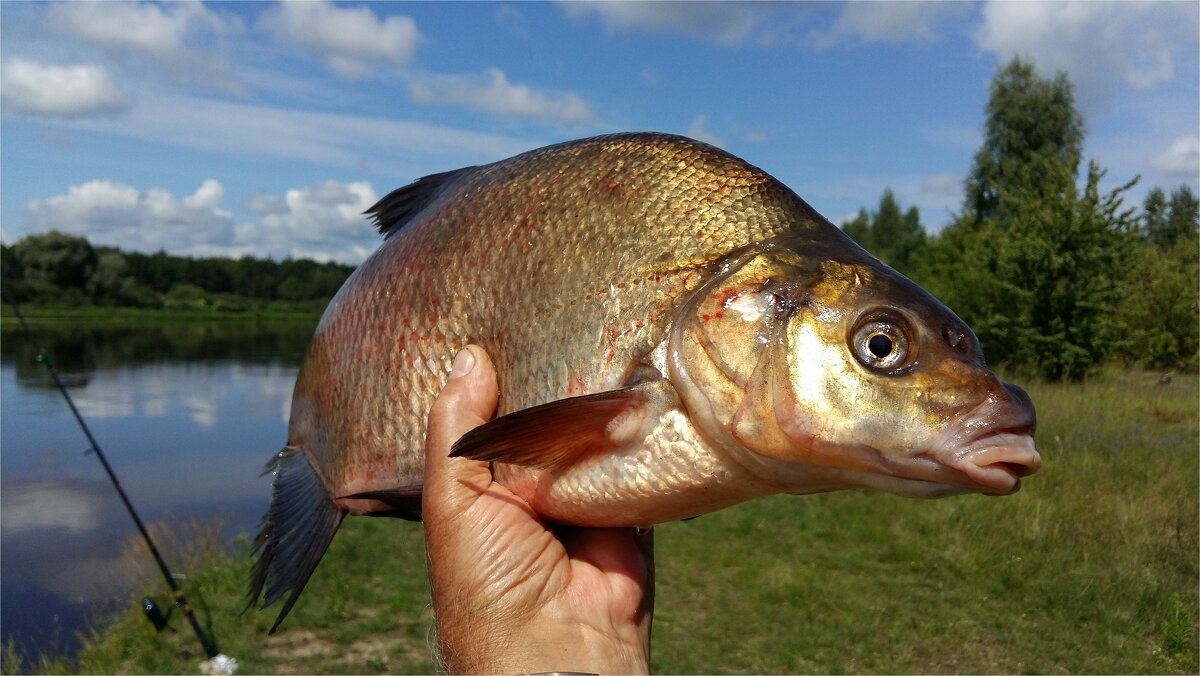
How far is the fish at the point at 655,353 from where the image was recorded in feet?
5.77

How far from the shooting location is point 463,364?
2293 millimetres

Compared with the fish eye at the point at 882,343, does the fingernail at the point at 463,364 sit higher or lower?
lower

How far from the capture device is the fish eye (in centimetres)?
179

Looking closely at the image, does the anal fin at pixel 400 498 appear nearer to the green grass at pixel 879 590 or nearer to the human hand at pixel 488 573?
the human hand at pixel 488 573

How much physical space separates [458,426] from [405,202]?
113cm

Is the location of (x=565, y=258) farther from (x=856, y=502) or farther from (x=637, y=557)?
(x=856, y=502)

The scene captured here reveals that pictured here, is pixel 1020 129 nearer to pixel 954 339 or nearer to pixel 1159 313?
pixel 1159 313

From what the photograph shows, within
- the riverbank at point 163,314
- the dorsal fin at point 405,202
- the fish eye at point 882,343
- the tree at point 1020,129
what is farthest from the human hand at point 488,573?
the riverbank at point 163,314

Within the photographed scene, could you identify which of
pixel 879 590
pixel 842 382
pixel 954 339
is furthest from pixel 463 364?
pixel 879 590

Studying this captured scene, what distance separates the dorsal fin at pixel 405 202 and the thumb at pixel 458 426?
819mm

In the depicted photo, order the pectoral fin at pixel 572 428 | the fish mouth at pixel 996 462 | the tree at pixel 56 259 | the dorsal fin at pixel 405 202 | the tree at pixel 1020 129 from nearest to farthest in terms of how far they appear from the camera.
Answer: the fish mouth at pixel 996 462 → the pectoral fin at pixel 572 428 → the dorsal fin at pixel 405 202 → the tree at pixel 1020 129 → the tree at pixel 56 259

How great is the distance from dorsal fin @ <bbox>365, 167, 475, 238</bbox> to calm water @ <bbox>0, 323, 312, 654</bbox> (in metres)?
10.0

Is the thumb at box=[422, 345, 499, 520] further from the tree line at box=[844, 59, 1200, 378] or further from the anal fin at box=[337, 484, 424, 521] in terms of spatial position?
the tree line at box=[844, 59, 1200, 378]

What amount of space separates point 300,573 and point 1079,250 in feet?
75.8
